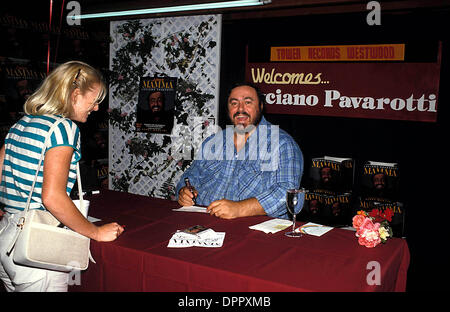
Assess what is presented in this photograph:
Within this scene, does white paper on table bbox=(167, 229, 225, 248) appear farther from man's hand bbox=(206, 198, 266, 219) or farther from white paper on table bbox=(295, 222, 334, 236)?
white paper on table bbox=(295, 222, 334, 236)

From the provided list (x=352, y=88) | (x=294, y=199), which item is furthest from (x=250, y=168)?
(x=352, y=88)

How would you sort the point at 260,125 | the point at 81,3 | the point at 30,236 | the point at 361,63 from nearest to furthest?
the point at 30,236 → the point at 260,125 → the point at 361,63 → the point at 81,3

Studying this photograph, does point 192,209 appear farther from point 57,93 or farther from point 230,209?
point 57,93

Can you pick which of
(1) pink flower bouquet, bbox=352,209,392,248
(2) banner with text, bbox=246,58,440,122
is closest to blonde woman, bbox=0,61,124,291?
(1) pink flower bouquet, bbox=352,209,392,248

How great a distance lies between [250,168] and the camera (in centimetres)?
269

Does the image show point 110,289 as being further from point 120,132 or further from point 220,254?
point 120,132

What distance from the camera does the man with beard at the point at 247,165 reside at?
93.0 inches

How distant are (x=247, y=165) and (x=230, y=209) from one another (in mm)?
655

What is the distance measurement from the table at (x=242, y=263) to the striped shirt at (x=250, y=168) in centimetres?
57

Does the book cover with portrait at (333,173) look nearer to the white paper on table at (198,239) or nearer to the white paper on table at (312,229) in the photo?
the white paper on table at (312,229)

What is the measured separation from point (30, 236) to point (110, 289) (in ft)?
1.52

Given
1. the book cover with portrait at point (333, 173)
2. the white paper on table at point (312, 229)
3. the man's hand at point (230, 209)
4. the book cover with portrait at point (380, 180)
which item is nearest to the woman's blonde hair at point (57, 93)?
the man's hand at point (230, 209)

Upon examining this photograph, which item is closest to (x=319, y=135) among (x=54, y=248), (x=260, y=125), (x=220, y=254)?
(x=260, y=125)

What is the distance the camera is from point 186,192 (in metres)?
2.38
